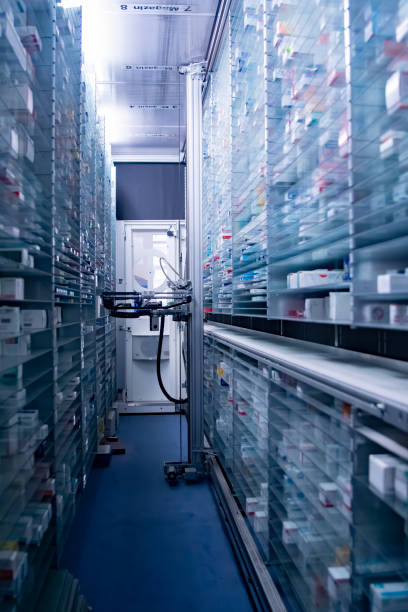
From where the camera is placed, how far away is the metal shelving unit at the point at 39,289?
1.45 meters

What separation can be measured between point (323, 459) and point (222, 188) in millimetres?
2582

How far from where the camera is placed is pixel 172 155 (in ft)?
20.7

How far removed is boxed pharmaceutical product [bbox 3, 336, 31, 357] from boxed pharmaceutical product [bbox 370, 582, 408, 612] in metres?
1.42

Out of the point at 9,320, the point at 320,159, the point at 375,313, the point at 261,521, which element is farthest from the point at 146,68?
the point at 261,521

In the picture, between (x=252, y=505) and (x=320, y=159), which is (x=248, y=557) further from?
(x=320, y=159)

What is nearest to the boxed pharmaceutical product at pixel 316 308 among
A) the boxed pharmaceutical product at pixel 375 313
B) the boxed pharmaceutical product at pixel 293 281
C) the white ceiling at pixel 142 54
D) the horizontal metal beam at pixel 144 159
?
the boxed pharmaceutical product at pixel 293 281

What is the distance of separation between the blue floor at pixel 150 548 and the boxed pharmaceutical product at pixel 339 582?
3.27ft

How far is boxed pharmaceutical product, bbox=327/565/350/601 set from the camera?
1150 mm

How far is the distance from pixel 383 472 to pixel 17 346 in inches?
56.8

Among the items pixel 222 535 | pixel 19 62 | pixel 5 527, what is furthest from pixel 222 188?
pixel 5 527

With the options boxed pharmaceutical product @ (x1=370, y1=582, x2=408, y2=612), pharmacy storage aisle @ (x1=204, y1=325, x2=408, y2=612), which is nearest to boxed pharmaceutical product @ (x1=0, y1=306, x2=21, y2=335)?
pharmacy storage aisle @ (x1=204, y1=325, x2=408, y2=612)

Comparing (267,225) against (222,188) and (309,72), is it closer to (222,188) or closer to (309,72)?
(309,72)

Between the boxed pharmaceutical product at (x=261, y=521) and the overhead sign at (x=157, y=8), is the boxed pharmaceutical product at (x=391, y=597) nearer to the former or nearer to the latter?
the boxed pharmaceutical product at (x=261, y=521)

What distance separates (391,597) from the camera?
96cm
